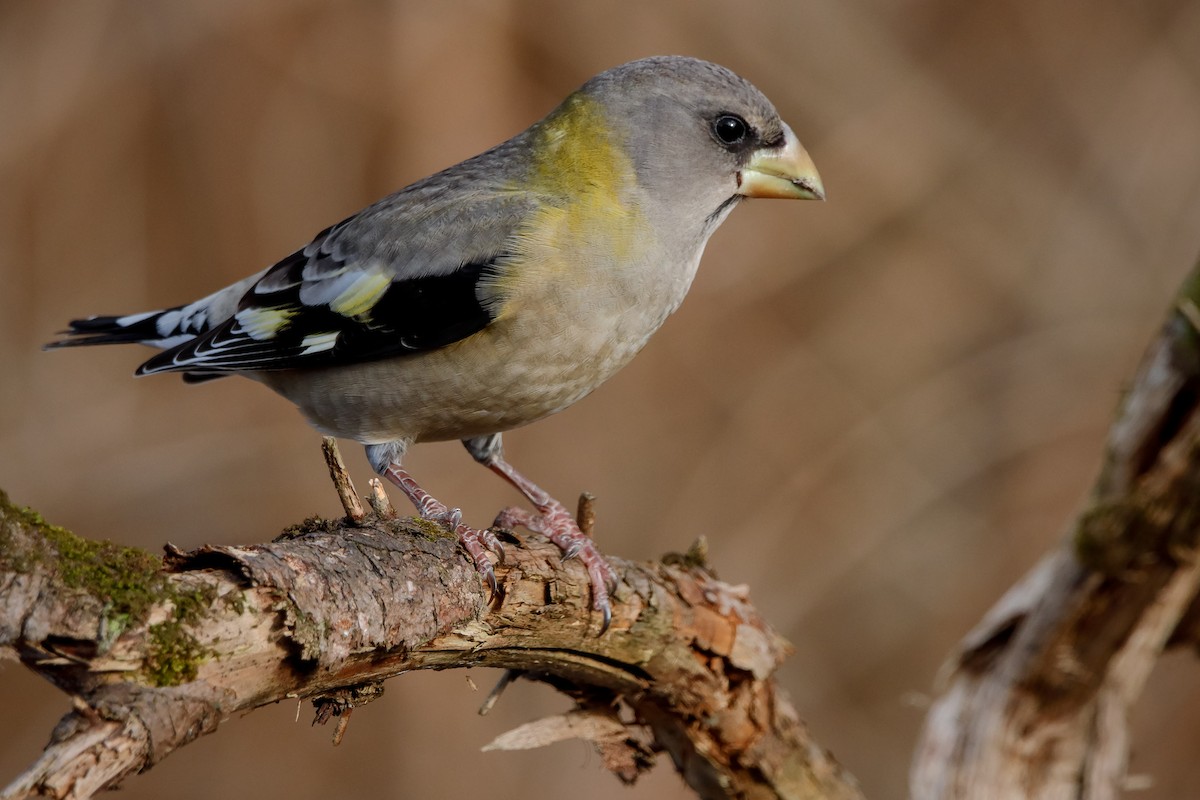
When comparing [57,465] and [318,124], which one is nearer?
[57,465]

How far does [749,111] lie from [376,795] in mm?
4608

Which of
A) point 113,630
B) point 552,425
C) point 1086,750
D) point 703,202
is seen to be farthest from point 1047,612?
point 552,425

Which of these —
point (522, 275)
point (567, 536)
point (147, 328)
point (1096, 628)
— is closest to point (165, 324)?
point (147, 328)

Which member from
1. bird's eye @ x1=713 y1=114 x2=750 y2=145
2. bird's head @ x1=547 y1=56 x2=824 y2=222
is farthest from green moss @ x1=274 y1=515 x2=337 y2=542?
bird's eye @ x1=713 y1=114 x2=750 y2=145

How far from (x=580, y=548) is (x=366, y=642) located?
3.39ft

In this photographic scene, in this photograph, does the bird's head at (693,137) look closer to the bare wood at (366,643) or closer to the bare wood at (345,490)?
the bare wood at (366,643)

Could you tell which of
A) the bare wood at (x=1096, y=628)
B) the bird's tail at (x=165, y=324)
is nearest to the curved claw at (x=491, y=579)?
the bare wood at (x=1096, y=628)

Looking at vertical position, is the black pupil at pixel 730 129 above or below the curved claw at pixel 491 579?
above

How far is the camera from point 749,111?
3.78m

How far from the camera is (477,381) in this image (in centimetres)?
348

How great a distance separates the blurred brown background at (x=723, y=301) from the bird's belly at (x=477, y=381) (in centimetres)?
273

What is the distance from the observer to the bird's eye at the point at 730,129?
378cm

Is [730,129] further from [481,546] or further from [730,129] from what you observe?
[481,546]

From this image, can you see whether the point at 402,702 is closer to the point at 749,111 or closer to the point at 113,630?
the point at 749,111
